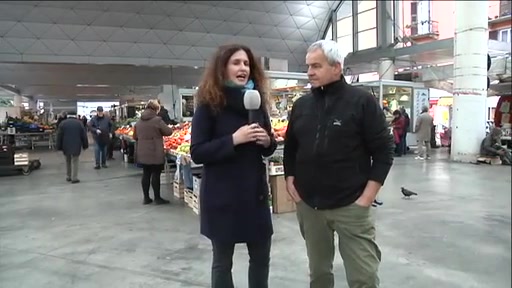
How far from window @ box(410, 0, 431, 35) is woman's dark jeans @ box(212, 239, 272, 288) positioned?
3.67 ft

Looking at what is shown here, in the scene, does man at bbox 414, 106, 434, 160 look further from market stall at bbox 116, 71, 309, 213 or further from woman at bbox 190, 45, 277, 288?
woman at bbox 190, 45, 277, 288

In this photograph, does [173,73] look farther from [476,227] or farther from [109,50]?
[476,227]

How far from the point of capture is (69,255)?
3402 millimetres

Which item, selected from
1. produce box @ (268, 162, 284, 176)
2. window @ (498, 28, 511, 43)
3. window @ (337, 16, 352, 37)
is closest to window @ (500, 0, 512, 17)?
window @ (498, 28, 511, 43)

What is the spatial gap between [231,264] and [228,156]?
0.48 m

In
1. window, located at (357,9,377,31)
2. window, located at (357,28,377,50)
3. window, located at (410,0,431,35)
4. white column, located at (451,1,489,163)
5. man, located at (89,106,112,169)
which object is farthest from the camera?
window, located at (357,28,377,50)

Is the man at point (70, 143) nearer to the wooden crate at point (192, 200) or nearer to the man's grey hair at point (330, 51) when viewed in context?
the wooden crate at point (192, 200)

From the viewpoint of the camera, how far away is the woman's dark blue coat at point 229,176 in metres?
1.66

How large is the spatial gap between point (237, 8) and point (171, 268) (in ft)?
6.25

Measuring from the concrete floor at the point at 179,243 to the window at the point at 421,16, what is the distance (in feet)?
2.91

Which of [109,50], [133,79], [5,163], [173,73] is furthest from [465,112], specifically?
[133,79]

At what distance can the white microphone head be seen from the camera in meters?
1.57

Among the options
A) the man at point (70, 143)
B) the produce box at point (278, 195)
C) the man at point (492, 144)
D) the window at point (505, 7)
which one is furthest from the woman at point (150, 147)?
the man at point (492, 144)

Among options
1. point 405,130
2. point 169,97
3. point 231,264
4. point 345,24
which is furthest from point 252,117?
point 169,97
